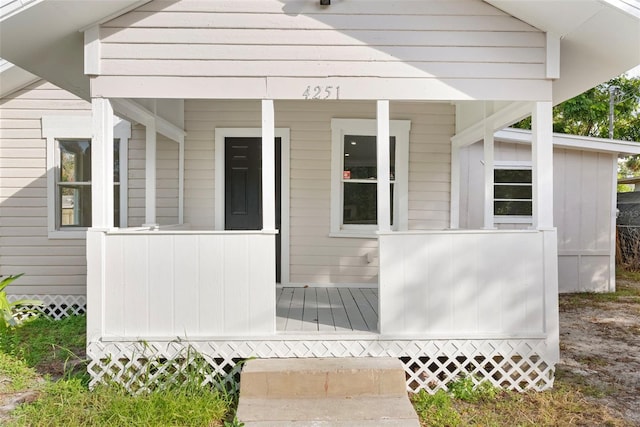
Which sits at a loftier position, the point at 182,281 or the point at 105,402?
the point at 182,281

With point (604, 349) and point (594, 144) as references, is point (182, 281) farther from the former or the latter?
point (594, 144)

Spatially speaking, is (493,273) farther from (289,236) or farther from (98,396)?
(98,396)

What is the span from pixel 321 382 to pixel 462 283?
1.31 metres

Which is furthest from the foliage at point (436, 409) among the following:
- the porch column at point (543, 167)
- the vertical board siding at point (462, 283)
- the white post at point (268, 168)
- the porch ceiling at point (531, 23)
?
the porch ceiling at point (531, 23)

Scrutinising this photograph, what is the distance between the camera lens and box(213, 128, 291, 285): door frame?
206 inches

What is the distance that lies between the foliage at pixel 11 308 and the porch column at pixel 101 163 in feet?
7.64

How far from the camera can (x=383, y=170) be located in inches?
130

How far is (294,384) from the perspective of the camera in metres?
2.94

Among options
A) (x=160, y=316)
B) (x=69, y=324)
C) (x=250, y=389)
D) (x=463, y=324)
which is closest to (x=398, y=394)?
(x=463, y=324)

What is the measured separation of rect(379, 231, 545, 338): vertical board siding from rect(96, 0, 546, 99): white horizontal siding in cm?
121

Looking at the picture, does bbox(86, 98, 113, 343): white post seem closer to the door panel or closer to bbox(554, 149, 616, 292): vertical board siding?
the door panel

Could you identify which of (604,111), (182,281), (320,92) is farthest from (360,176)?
(604,111)

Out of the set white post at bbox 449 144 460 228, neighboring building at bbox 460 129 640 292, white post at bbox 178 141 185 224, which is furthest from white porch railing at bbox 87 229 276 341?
neighboring building at bbox 460 129 640 292

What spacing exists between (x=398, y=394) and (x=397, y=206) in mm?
2812
